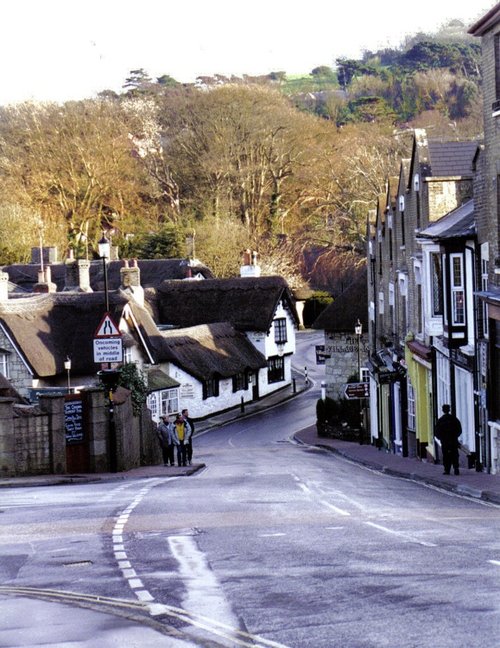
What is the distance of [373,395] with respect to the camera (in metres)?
53.3

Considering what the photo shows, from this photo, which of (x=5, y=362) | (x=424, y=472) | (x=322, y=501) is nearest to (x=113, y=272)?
(x=5, y=362)

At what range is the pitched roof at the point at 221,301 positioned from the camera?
79688mm

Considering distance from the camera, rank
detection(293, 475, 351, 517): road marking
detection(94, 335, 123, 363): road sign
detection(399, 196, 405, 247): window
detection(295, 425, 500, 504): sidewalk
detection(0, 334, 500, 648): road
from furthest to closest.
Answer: detection(399, 196, 405, 247): window
detection(94, 335, 123, 363): road sign
detection(295, 425, 500, 504): sidewalk
detection(293, 475, 351, 517): road marking
detection(0, 334, 500, 648): road

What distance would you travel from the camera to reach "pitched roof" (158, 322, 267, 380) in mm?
67188

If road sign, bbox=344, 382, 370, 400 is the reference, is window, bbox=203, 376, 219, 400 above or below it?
below

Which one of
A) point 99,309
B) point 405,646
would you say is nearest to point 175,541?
point 405,646

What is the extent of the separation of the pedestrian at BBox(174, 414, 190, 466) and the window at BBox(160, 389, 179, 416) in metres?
25.2

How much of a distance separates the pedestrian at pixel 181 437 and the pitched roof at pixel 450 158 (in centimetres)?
1093

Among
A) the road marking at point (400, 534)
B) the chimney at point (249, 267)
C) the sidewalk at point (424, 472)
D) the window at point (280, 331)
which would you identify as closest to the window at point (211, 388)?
the window at point (280, 331)

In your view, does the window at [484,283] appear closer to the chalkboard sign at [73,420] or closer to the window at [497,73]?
the window at [497,73]

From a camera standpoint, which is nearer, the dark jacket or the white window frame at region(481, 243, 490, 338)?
the dark jacket

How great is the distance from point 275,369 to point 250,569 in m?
65.8

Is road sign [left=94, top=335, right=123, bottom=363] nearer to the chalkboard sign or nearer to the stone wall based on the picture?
the stone wall

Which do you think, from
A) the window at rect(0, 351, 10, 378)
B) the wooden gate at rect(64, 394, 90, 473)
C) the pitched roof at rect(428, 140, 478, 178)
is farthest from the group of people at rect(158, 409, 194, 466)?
the window at rect(0, 351, 10, 378)
